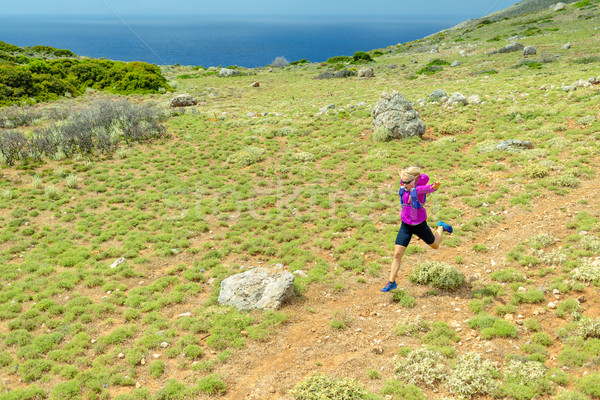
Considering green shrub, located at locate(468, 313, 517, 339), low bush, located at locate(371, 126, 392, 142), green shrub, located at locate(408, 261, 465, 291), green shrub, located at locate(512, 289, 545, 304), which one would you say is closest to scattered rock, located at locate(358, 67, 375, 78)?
low bush, located at locate(371, 126, 392, 142)

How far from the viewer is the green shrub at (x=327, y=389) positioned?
631 centimetres

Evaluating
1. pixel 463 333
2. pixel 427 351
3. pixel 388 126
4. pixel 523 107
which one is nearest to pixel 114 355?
pixel 427 351

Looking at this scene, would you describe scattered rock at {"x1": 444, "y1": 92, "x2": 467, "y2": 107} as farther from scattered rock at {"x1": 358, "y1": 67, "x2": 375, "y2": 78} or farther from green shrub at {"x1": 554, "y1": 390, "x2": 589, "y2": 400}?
green shrub at {"x1": 554, "y1": 390, "x2": 589, "y2": 400}

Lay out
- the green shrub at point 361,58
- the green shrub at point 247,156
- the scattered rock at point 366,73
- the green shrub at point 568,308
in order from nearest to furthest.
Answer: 1. the green shrub at point 568,308
2. the green shrub at point 247,156
3. the scattered rock at point 366,73
4. the green shrub at point 361,58

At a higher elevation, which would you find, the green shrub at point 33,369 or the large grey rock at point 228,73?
the large grey rock at point 228,73

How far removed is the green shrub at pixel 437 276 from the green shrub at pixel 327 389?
14.2 ft

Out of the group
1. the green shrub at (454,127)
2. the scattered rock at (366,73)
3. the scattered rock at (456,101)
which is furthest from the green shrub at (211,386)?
the scattered rock at (366,73)

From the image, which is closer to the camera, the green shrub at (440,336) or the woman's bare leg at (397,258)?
the green shrub at (440,336)

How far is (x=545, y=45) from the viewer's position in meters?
43.5

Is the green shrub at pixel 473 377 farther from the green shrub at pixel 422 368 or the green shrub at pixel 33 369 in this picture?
the green shrub at pixel 33 369

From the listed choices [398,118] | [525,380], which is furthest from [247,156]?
[525,380]

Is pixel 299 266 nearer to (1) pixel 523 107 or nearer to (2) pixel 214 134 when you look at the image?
(2) pixel 214 134

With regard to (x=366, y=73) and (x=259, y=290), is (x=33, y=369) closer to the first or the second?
(x=259, y=290)

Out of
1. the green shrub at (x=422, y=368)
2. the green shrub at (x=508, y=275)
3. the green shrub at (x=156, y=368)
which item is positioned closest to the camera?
the green shrub at (x=422, y=368)
